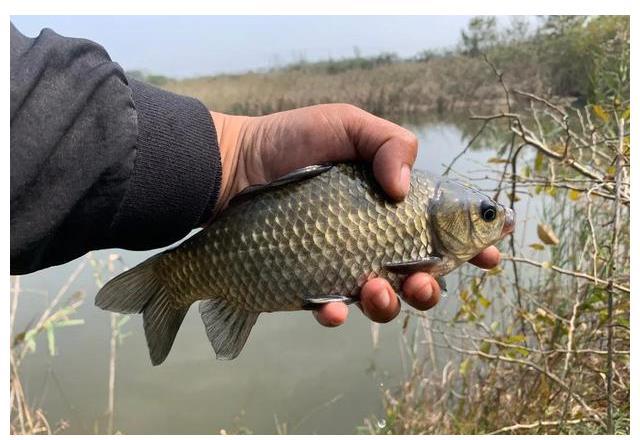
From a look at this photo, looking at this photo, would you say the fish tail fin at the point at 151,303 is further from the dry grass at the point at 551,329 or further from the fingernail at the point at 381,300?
the dry grass at the point at 551,329

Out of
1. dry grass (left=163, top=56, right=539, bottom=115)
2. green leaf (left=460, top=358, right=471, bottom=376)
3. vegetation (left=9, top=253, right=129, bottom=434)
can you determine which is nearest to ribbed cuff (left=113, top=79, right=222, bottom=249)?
vegetation (left=9, top=253, right=129, bottom=434)

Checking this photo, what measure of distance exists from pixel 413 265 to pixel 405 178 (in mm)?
197

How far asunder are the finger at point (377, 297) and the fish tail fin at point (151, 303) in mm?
440

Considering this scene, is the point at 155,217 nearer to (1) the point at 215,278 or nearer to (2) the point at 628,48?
(1) the point at 215,278

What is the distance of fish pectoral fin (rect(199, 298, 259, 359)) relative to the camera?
4.92ft

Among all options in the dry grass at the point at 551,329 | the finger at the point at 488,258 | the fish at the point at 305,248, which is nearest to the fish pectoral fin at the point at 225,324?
the fish at the point at 305,248

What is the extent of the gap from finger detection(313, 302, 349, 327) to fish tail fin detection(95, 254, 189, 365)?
0.33 meters

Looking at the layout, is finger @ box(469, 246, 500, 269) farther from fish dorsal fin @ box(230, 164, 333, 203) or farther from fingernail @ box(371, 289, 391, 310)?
fish dorsal fin @ box(230, 164, 333, 203)

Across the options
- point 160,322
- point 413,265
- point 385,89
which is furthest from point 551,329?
point 385,89

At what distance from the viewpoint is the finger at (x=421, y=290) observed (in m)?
1.48

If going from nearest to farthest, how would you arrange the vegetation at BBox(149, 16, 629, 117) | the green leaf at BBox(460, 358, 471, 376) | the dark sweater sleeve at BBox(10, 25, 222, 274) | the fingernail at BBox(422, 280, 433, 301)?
the dark sweater sleeve at BBox(10, 25, 222, 274), the fingernail at BBox(422, 280, 433, 301), the green leaf at BBox(460, 358, 471, 376), the vegetation at BBox(149, 16, 629, 117)

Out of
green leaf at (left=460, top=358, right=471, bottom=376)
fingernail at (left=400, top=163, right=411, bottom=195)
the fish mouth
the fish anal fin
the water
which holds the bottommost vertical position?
the water

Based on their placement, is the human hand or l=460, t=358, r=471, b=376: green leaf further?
l=460, t=358, r=471, b=376: green leaf

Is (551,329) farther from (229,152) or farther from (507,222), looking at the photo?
(229,152)
